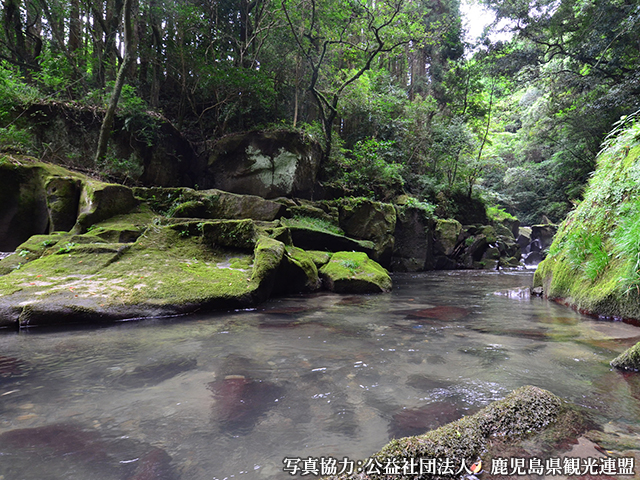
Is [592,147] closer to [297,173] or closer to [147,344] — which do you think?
[297,173]

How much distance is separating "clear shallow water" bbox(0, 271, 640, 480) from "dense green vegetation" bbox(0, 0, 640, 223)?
8.57 m

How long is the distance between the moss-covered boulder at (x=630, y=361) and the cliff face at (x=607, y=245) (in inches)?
65.3

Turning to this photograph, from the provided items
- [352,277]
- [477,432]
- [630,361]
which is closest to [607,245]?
[630,361]

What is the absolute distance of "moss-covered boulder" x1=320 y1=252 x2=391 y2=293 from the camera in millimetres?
7510

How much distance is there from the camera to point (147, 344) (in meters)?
3.45

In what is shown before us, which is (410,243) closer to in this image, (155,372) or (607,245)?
(607,245)

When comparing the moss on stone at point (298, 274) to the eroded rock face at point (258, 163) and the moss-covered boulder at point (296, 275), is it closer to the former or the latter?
the moss-covered boulder at point (296, 275)

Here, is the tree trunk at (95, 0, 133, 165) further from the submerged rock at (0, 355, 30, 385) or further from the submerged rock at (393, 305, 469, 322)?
the submerged rock at (393, 305, 469, 322)

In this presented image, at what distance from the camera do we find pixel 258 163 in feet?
39.2

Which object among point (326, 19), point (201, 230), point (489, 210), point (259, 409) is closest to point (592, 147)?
point (489, 210)

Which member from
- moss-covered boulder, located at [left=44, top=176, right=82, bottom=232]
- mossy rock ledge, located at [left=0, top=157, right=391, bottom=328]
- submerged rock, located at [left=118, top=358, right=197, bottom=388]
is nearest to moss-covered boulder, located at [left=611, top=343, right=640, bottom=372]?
submerged rock, located at [left=118, top=358, right=197, bottom=388]

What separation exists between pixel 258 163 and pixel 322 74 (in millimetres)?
6151

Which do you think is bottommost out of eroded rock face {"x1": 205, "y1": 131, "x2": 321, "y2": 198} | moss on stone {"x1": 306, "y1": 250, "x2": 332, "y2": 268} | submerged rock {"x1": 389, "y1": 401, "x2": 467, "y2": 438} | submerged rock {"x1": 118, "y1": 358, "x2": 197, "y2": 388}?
submerged rock {"x1": 118, "y1": 358, "x2": 197, "y2": 388}

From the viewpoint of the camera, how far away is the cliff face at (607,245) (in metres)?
4.08
